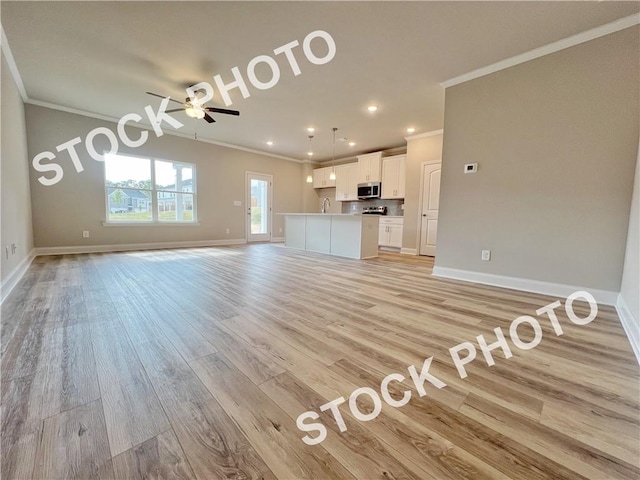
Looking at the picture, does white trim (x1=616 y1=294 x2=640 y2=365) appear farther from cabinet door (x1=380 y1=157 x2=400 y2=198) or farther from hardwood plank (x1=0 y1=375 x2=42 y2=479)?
cabinet door (x1=380 y1=157 x2=400 y2=198)

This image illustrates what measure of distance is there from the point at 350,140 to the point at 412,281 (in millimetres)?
4140

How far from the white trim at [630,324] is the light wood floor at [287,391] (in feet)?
0.19

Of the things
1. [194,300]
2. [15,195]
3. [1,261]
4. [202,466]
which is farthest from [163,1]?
[202,466]

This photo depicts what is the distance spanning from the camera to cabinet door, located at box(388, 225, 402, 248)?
6500mm

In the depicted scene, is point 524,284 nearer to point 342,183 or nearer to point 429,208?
point 429,208

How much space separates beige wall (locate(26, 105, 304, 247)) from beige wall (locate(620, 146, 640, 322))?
717 centimetres

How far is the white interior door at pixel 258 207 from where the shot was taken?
7568 mm

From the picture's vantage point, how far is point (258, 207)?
7.85 meters

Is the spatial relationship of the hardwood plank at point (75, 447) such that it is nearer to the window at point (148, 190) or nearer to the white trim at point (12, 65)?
the white trim at point (12, 65)

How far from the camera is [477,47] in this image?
9.00ft

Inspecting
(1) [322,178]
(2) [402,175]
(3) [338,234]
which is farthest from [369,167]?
(3) [338,234]

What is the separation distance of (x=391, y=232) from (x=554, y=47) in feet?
14.6

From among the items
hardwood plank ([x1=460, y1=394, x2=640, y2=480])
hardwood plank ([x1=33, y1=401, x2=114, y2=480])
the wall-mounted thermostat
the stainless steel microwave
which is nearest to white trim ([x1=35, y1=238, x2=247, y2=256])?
the stainless steel microwave

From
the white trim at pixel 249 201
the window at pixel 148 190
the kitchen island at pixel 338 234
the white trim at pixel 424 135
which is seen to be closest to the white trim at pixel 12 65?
the window at pixel 148 190
